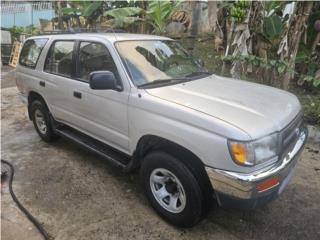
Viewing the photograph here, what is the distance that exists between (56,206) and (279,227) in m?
2.48

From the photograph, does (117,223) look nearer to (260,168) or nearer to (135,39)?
(260,168)

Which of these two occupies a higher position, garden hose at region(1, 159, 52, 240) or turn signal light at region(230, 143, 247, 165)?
turn signal light at region(230, 143, 247, 165)

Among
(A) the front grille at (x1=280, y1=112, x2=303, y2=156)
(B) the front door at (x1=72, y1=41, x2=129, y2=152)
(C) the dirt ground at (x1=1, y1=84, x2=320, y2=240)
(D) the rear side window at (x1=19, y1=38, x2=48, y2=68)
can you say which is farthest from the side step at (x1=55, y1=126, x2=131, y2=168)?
(A) the front grille at (x1=280, y1=112, x2=303, y2=156)

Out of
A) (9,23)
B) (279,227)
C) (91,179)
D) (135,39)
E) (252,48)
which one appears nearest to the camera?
(279,227)

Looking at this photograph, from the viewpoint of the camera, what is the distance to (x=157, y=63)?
391cm

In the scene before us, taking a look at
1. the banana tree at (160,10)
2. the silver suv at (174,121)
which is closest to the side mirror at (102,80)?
the silver suv at (174,121)

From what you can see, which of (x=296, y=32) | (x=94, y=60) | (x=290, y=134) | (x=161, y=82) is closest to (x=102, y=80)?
(x=161, y=82)

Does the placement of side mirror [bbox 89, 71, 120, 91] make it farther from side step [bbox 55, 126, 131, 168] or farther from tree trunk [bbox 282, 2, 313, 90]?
tree trunk [bbox 282, 2, 313, 90]

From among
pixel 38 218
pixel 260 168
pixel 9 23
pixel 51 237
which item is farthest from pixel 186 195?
pixel 9 23

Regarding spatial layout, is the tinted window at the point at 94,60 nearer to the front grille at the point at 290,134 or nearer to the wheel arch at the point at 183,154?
the wheel arch at the point at 183,154

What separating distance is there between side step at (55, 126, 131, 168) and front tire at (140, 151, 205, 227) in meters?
0.46

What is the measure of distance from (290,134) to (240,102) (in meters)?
0.58

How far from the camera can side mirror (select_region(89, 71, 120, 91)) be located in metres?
3.43

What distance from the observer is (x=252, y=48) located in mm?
7273
